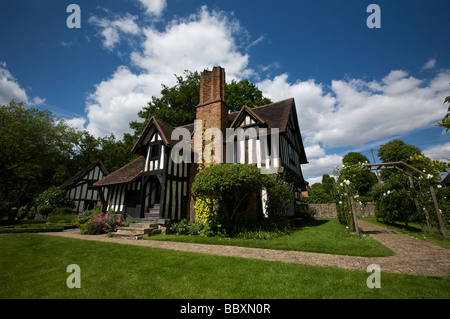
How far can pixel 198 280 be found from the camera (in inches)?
134

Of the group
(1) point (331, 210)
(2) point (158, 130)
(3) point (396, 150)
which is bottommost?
(1) point (331, 210)

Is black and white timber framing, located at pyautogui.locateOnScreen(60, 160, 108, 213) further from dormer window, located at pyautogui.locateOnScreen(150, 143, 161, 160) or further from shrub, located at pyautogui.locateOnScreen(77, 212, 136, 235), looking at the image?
dormer window, located at pyautogui.locateOnScreen(150, 143, 161, 160)

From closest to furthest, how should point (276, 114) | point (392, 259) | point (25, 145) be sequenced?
point (392, 259) → point (276, 114) → point (25, 145)

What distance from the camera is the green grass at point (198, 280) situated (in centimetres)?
286

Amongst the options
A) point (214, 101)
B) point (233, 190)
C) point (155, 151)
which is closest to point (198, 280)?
point (233, 190)

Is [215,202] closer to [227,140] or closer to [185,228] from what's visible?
[185,228]

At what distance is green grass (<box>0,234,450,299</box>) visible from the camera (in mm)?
2859

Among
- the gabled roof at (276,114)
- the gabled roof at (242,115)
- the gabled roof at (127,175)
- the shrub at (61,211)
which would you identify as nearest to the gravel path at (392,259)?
the gabled roof at (276,114)

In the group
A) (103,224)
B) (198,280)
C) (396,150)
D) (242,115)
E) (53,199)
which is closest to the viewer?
(198,280)

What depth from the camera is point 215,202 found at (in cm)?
900

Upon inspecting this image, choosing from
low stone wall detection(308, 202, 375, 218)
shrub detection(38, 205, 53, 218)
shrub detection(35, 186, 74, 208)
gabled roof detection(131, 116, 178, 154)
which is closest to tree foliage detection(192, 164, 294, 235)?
gabled roof detection(131, 116, 178, 154)

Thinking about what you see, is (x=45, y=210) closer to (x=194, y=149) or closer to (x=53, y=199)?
(x=53, y=199)

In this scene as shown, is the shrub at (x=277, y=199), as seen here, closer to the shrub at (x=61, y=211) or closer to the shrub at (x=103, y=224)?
the shrub at (x=103, y=224)

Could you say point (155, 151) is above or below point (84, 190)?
above
